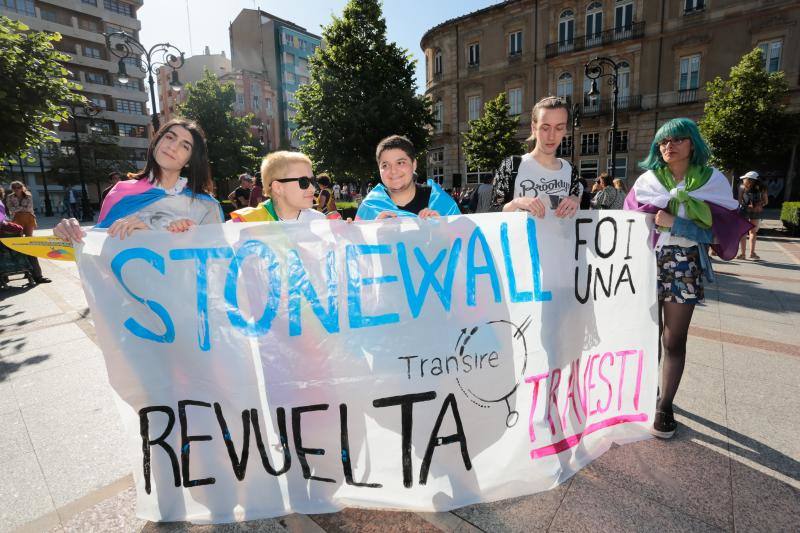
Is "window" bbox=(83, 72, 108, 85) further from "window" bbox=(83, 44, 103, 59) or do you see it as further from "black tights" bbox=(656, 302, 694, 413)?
"black tights" bbox=(656, 302, 694, 413)

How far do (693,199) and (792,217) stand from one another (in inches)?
558

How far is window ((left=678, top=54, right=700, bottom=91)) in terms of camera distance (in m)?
24.9

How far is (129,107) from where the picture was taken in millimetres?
47312

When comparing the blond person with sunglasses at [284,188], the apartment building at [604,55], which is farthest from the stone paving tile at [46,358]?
the apartment building at [604,55]

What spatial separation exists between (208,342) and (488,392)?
52.8 inches

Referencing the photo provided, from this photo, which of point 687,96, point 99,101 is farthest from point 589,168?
point 99,101

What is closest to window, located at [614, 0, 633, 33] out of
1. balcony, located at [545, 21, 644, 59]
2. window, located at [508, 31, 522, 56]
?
balcony, located at [545, 21, 644, 59]

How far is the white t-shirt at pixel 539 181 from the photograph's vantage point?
2.50 metres

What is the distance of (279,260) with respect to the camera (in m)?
1.93

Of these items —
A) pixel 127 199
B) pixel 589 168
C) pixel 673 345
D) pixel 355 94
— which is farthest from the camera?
pixel 589 168

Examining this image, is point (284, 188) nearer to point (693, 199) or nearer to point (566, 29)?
point (693, 199)

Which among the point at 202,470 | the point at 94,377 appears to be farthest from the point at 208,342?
the point at 94,377

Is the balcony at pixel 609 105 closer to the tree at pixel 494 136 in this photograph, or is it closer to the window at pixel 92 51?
the tree at pixel 494 136

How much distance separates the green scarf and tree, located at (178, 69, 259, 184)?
1119 inches
